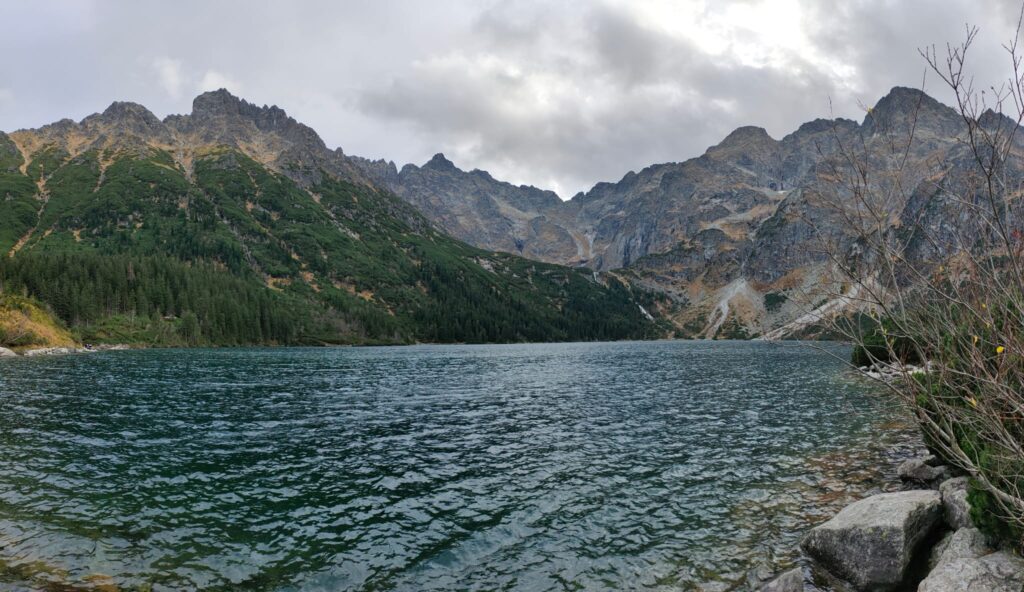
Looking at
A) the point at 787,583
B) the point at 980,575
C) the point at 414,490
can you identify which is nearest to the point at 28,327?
the point at 414,490

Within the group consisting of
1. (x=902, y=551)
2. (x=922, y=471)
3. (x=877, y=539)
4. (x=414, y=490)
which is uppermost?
(x=877, y=539)

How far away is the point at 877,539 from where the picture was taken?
574 inches

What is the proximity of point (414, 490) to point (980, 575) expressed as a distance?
60.7 feet

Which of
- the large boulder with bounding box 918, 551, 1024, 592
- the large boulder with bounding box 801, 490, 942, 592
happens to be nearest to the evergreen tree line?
the large boulder with bounding box 801, 490, 942, 592

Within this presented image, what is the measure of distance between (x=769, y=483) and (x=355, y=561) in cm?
1783

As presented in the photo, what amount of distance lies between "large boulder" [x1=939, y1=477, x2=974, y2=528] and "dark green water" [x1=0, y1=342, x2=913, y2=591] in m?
4.09

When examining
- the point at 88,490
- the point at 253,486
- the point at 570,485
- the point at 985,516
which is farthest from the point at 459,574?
the point at 88,490

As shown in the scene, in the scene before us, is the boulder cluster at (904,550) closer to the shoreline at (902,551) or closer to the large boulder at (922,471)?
the shoreline at (902,551)

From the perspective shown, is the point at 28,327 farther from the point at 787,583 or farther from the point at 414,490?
the point at 787,583

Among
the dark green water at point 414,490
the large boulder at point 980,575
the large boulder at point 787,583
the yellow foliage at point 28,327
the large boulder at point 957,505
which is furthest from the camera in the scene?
the yellow foliage at point 28,327

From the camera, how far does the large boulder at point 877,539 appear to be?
14.2 m

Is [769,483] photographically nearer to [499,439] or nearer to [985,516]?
→ [985,516]

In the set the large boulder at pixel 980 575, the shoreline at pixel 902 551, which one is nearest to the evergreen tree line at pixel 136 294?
the shoreline at pixel 902 551

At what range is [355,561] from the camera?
15.6m
